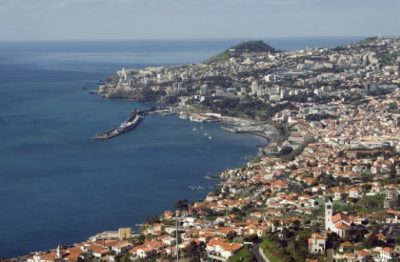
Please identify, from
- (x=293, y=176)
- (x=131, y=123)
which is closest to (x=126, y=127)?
(x=131, y=123)

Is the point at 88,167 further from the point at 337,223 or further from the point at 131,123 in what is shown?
the point at 337,223

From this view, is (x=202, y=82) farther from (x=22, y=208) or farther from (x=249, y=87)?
(x=22, y=208)

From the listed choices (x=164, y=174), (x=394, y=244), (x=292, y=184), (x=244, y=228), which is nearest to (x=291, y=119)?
(x=164, y=174)

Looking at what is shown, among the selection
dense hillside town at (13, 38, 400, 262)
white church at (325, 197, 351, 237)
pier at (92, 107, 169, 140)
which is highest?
white church at (325, 197, 351, 237)

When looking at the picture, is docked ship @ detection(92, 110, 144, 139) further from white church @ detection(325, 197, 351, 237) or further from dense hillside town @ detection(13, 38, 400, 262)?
white church @ detection(325, 197, 351, 237)

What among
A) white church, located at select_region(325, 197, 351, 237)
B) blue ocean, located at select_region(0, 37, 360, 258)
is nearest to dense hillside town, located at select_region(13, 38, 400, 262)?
white church, located at select_region(325, 197, 351, 237)

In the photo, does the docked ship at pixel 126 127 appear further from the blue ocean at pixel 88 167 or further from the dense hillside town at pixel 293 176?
the dense hillside town at pixel 293 176
